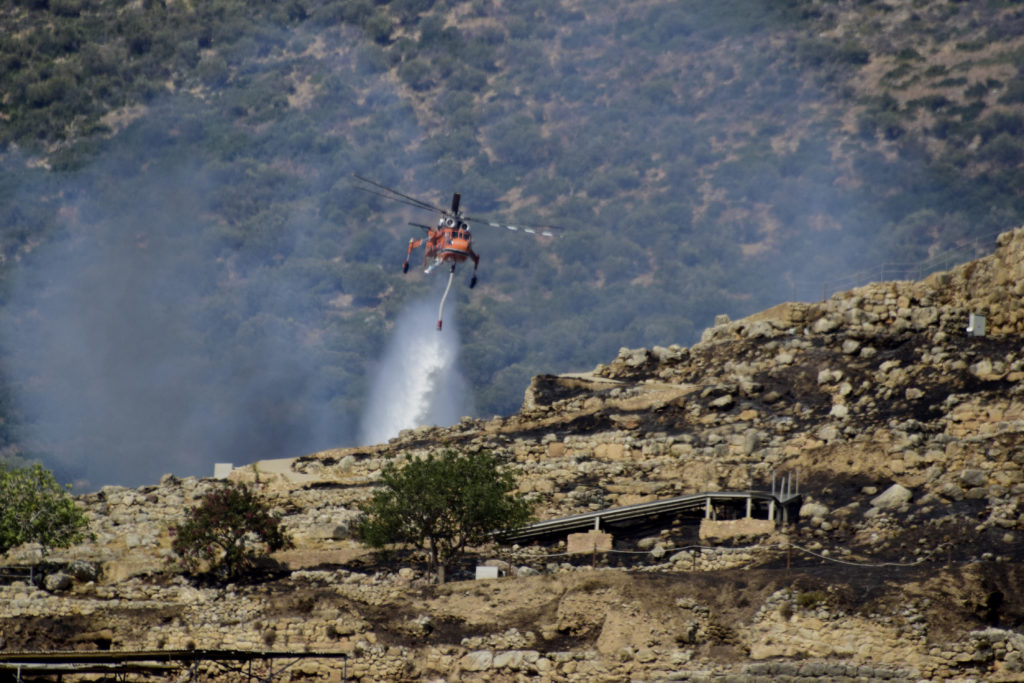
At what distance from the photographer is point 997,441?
59750 mm

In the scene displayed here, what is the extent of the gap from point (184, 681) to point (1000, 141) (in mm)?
145128

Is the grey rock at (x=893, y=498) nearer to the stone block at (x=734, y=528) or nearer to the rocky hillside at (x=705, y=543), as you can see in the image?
the rocky hillside at (x=705, y=543)

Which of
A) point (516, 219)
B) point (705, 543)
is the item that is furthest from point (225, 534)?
point (516, 219)

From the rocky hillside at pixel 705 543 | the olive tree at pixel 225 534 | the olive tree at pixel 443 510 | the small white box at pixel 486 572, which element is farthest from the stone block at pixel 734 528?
the olive tree at pixel 225 534

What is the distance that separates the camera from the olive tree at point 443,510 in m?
56.8

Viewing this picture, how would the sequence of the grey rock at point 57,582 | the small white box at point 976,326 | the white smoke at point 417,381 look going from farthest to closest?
the white smoke at point 417,381 → the small white box at point 976,326 → the grey rock at point 57,582

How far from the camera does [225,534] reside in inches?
2367

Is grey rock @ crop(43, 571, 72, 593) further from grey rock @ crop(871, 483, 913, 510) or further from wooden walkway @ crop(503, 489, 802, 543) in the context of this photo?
grey rock @ crop(871, 483, 913, 510)

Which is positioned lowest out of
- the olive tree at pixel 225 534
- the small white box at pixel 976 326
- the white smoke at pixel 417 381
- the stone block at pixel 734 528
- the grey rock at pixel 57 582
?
the grey rock at pixel 57 582

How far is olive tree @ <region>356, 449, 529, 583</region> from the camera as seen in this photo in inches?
2235

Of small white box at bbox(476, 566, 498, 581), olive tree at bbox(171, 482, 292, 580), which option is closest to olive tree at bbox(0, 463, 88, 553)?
olive tree at bbox(171, 482, 292, 580)

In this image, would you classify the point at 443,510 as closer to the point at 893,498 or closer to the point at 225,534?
the point at 225,534

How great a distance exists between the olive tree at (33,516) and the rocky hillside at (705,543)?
120 cm

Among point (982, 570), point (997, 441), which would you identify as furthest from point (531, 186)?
point (982, 570)
